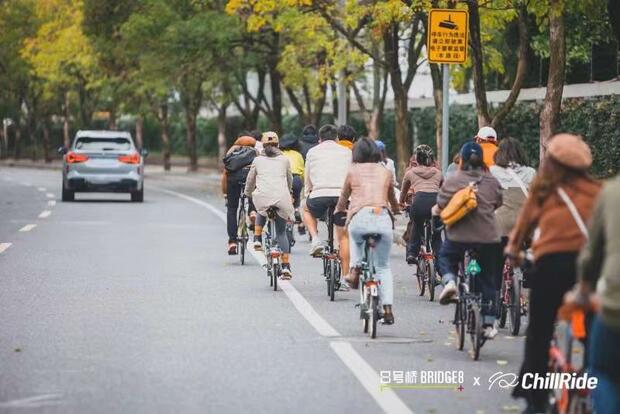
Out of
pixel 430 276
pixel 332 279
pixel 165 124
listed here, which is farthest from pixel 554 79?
pixel 165 124

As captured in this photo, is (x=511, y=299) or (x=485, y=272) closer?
(x=485, y=272)

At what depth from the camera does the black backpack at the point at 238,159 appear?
17.9 m

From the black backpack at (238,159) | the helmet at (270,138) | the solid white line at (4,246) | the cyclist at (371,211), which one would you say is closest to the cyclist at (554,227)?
the cyclist at (371,211)

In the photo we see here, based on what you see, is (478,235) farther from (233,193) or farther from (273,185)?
(233,193)

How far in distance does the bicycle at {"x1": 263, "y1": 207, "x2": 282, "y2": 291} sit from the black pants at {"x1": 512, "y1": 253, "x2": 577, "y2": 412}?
7196 millimetres

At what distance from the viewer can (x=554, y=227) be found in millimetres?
7473

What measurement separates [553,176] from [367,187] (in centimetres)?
456

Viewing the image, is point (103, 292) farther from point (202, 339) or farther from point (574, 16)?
point (574, 16)

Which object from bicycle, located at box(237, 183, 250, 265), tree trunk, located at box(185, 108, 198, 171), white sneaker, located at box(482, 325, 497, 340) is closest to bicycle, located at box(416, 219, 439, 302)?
bicycle, located at box(237, 183, 250, 265)

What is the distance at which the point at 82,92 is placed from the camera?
69625 mm

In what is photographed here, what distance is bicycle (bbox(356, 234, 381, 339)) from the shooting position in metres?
11.4

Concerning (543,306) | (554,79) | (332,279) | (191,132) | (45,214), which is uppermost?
(554,79)

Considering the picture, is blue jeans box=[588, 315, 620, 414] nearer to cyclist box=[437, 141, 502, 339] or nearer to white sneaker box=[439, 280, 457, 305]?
cyclist box=[437, 141, 502, 339]

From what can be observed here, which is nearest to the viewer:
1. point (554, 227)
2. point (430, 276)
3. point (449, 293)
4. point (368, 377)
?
point (554, 227)
